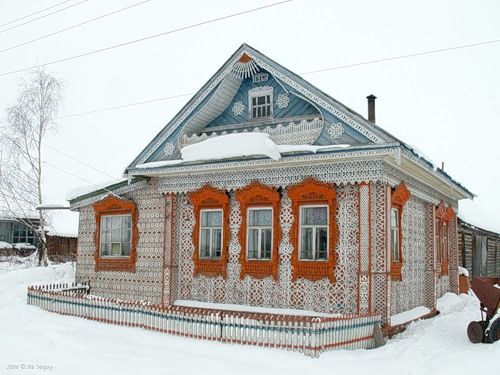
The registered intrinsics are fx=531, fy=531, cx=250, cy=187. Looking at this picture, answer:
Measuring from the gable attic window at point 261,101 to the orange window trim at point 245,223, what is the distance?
6.74 ft

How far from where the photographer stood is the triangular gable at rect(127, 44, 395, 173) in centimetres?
1242

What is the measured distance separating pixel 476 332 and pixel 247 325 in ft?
16.6

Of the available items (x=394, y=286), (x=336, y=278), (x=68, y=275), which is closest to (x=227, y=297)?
(x=336, y=278)

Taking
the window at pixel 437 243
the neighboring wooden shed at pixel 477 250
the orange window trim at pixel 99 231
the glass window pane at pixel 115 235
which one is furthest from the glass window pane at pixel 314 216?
the neighboring wooden shed at pixel 477 250

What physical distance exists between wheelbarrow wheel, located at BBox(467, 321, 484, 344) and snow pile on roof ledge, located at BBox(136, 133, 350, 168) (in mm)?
4822

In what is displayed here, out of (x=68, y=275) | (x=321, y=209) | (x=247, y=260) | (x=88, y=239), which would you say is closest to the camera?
(x=321, y=209)

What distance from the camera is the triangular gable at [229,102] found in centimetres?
1242

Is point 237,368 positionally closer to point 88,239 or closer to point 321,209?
point 321,209

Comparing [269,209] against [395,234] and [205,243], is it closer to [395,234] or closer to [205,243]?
[205,243]

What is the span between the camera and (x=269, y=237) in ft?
45.7

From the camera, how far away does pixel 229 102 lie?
15445 mm

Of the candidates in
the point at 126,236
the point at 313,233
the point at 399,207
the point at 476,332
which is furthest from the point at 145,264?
the point at 476,332

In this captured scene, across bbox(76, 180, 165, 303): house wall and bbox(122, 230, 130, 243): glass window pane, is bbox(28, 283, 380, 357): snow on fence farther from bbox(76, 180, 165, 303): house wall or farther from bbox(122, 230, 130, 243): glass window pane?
bbox(122, 230, 130, 243): glass window pane

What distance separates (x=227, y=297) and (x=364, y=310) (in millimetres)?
3977
